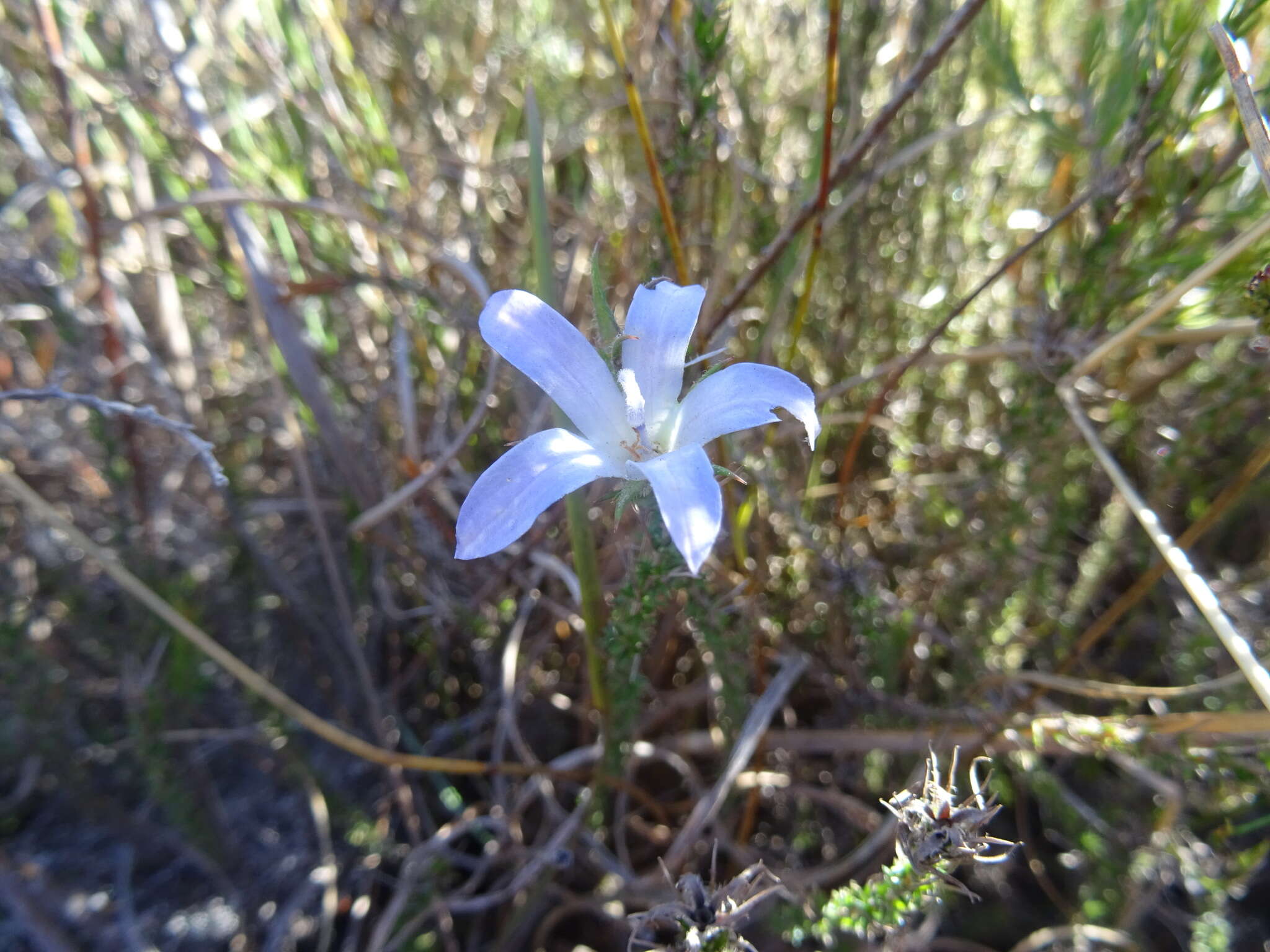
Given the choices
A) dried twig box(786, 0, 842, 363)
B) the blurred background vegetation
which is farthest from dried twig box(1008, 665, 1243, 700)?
dried twig box(786, 0, 842, 363)

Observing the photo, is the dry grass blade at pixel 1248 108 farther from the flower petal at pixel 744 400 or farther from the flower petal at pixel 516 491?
the flower petal at pixel 516 491

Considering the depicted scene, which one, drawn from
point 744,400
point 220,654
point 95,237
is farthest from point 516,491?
point 95,237

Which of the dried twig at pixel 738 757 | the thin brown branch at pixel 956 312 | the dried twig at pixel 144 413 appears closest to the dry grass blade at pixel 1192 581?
the thin brown branch at pixel 956 312

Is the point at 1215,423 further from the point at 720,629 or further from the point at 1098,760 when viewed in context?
the point at 720,629

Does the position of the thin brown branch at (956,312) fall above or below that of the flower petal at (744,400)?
above

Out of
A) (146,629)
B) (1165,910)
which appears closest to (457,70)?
(146,629)

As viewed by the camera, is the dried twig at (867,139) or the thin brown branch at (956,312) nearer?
the dried twig at (867,139)

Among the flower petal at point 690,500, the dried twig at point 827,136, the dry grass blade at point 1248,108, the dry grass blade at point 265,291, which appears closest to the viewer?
the flower petal at point 690,500
